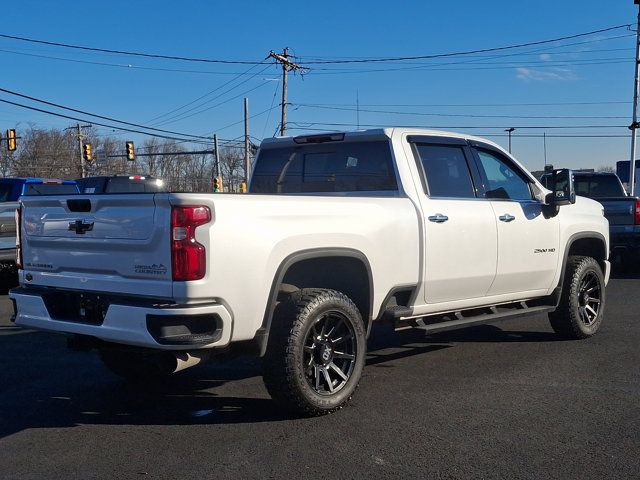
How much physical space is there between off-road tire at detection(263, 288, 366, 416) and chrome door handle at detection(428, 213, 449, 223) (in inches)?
42.9

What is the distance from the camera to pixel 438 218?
5.60 meters

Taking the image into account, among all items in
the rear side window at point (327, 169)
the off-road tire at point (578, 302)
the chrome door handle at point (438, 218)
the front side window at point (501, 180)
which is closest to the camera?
the chrome door handle at point (438, 218)

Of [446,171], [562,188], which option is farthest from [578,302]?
[446,171]

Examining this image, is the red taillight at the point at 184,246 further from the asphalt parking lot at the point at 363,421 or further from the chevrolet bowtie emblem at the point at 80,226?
the asphalt parking lot at the point at 363,421

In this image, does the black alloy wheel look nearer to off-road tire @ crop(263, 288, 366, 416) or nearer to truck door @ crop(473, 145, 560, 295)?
off-road tire @ crop(263, 288, 366, 416)

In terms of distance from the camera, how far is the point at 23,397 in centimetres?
543

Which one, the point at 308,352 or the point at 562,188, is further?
the point at 562,188

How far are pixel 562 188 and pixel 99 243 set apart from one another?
171 inches

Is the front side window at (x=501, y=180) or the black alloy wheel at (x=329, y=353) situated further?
the front side window at (x=501, y=180)

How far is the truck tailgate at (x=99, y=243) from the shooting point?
4141 mm

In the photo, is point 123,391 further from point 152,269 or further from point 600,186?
point 600,186

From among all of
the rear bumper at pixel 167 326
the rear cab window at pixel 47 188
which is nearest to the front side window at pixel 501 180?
the rear bumper at pixel 167 326

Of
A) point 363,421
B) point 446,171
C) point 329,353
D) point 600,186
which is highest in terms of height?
point 600,186

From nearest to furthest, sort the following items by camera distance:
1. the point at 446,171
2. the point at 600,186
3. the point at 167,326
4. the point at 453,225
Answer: the point at 167,326, the point at 453,225, the point at 446,171, the point at 600,186
